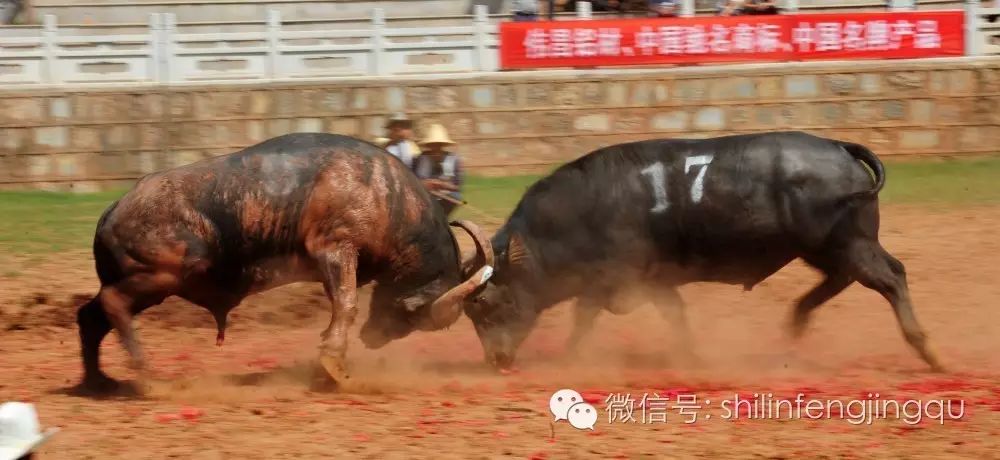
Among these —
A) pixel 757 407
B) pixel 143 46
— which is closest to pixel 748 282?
pixel 757 407

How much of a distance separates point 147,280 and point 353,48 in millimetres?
10872

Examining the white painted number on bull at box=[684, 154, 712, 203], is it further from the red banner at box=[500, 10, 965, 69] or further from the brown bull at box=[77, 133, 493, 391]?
the red banner at box=[500, 10, 965, 69]

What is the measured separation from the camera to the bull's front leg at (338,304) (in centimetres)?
796

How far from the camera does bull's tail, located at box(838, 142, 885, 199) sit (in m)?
8.77

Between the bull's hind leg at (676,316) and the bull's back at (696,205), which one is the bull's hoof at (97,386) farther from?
the bull's hind leg at (676,316)

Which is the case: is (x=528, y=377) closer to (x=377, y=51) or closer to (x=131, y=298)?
(x=131, y=298)

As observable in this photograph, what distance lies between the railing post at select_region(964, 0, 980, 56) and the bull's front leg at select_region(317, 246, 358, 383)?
13.2 meters

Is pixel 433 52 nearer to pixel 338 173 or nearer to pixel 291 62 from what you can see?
pixel 291 62

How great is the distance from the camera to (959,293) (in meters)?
11.3

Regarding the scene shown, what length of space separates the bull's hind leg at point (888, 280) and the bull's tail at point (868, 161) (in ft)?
1.00

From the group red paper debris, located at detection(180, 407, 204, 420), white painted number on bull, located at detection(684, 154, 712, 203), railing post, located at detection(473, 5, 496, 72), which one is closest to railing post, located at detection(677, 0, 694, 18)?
railing post, located at detection(473, 5, 496, 72)

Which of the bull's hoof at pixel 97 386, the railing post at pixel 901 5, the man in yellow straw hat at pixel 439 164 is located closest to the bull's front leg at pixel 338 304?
the bull's hoof at pixel 97 386

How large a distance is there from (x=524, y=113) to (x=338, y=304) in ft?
35.1

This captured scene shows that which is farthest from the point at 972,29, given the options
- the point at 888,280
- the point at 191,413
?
the point at 191,413
